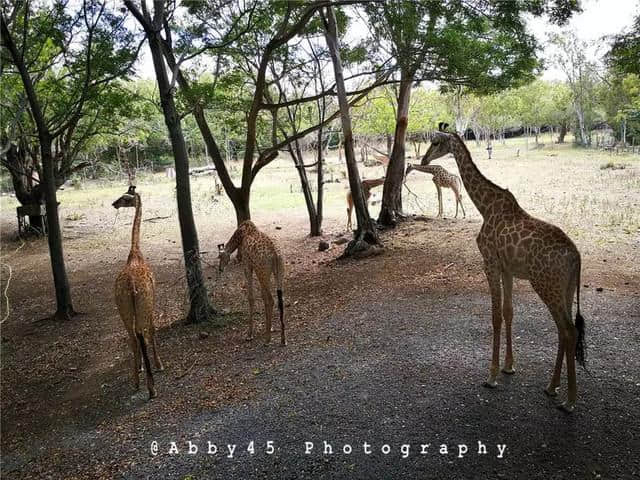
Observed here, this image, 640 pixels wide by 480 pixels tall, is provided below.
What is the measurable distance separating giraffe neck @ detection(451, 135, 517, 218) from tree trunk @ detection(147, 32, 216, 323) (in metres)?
3.61

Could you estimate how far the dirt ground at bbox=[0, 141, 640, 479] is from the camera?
341cm

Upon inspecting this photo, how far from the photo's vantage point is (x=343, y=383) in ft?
14.6

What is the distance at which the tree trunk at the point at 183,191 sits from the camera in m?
6.20

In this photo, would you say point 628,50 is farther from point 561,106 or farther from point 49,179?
point 561,106

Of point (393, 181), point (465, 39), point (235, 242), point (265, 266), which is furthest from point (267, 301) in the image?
point (393, 181)

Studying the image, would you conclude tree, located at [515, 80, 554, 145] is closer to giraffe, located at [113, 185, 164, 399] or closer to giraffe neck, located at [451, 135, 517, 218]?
giraffe neck, located at [451, 135, 517, 218]

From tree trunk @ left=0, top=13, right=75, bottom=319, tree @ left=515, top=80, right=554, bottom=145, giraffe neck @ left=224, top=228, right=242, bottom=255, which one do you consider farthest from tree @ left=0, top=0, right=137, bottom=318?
tree @ left=515, top=80, right=554, bottom=145

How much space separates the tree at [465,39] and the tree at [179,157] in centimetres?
422

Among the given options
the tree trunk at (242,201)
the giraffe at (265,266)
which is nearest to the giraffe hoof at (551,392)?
the giraffe at (265,266)

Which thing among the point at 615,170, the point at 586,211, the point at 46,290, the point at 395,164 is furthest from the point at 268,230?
the point at 615,170

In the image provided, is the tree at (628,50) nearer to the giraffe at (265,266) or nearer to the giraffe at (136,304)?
the giraffe at (265,266)

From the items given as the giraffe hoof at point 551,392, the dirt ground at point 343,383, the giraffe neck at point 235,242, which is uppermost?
the giraffe neck at point 235,242

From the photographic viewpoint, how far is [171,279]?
31.9 ft

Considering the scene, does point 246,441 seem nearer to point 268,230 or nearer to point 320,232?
point 320,232
